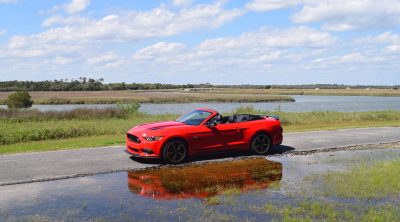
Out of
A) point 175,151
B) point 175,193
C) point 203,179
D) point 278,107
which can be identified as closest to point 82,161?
point 175,151

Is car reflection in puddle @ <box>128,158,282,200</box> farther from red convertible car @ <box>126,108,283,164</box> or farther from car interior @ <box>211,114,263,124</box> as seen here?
car interior @ <box>211,114,263,124</box>

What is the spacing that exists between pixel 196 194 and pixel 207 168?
8.78ft

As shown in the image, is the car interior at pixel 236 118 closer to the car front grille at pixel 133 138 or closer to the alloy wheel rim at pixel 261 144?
the alloy wheel rim at pixel 261 144

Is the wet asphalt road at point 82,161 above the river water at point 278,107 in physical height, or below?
above

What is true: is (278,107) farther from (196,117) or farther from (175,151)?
(175,151)

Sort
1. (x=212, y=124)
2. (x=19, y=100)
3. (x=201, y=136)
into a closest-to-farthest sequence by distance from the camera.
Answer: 1. (x=201, y=136)
2. (x=212, y=124)
3. (x=19, y=100)

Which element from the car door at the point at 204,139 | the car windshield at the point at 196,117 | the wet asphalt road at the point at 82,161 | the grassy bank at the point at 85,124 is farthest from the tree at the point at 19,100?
the car door at the point at 204,139

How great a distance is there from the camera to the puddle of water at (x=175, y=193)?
6.75m

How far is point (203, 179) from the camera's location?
937cm

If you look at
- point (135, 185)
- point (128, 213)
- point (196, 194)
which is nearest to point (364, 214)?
point (196, 194)

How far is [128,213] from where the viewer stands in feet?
22.3

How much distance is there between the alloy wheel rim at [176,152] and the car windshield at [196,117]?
851 millimetres

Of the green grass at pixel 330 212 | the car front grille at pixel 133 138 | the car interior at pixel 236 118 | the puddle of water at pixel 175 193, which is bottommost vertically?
the puddle of water at pixel 175 193

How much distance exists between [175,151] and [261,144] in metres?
2.77
